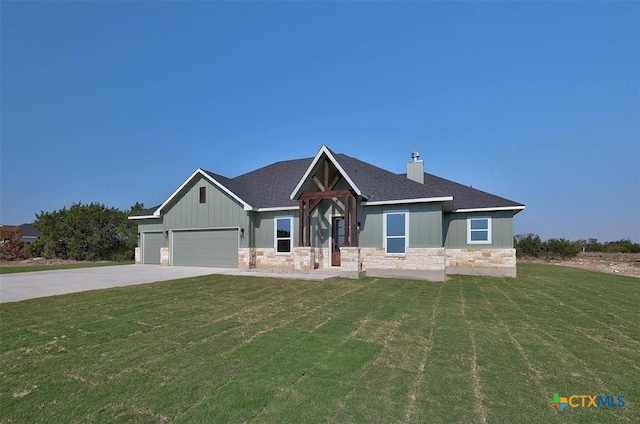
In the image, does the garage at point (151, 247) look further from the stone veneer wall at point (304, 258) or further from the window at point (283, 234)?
the stone veneer wall at point (304, 258)

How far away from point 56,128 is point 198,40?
12180 mm

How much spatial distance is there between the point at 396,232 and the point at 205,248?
11.0 m

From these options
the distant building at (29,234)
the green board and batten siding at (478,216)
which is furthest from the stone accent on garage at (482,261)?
the distant building at (29,234)

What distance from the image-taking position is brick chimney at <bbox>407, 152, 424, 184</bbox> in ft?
57.4

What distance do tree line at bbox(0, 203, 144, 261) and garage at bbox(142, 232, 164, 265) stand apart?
938cm

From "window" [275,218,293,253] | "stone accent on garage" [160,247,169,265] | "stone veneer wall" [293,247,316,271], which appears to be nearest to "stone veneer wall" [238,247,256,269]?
"window" [275,218,293,253]

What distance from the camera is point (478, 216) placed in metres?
15.7

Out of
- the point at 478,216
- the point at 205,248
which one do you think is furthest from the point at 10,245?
the point at 478,216

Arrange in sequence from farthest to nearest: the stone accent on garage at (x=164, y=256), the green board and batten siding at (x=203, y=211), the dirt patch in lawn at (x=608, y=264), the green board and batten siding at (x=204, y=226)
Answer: the stone accent on garage at (x=164, y=256)
the dirt patch in lawn at (x=608, y=264)
the green board and batten siding at (x=204, y=226)
the green board and batten siding at (x=203, y=211)

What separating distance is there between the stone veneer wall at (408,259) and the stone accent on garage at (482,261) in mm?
3592

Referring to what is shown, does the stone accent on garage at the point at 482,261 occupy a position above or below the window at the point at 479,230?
below

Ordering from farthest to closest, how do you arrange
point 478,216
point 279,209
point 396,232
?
1. point 279,209
2. point 478,216
3. point 396,232

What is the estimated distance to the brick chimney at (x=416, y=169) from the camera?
17497mm

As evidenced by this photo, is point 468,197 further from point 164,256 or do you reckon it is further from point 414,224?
point 164,256
